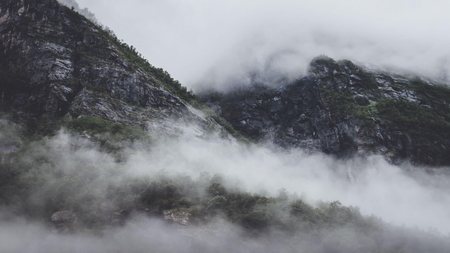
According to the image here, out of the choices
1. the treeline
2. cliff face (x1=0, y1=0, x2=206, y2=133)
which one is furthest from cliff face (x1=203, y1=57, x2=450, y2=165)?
the treeline

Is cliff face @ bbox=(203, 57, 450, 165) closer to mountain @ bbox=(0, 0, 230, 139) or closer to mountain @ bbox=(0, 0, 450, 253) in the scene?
mountain @ bbox=(0, 0, 450, 253)

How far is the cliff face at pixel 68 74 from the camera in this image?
184 ft

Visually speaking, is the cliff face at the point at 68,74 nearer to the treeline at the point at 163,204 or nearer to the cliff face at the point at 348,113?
the treeline at the point at 163,204

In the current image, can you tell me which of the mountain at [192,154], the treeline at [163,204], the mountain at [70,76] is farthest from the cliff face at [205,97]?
the treeline at [163,204]

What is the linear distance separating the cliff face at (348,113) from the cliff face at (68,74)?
35150 millimetres

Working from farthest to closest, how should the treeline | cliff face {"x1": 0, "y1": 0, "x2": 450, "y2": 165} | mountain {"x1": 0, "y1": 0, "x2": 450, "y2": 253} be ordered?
cliff face {"x1": 0, "y1": 0, "x2": 450, "y2": 165} < mountain {"x1": 0, "y1": 0, "x2": 450, "y2": 253} < the treeline

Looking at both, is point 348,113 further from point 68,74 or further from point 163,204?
point 68,74

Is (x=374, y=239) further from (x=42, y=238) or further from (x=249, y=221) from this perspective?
(x=42, y=238)

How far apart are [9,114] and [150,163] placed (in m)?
27.4

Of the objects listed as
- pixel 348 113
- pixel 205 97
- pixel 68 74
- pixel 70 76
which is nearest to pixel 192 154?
pixel 70 76

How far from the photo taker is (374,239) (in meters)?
37.2

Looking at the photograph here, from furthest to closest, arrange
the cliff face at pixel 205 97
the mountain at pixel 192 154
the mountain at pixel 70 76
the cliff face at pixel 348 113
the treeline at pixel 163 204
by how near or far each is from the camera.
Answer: the cliff face at pixel 348 113 < the cliff face at pixel 205 97 < the mountain at pixel 70 76 < the mountain at pixel 192 154 < the treeline at pixel 163 204

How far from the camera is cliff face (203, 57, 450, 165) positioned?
3152 inches

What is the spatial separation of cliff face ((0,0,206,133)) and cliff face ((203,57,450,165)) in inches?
1384
